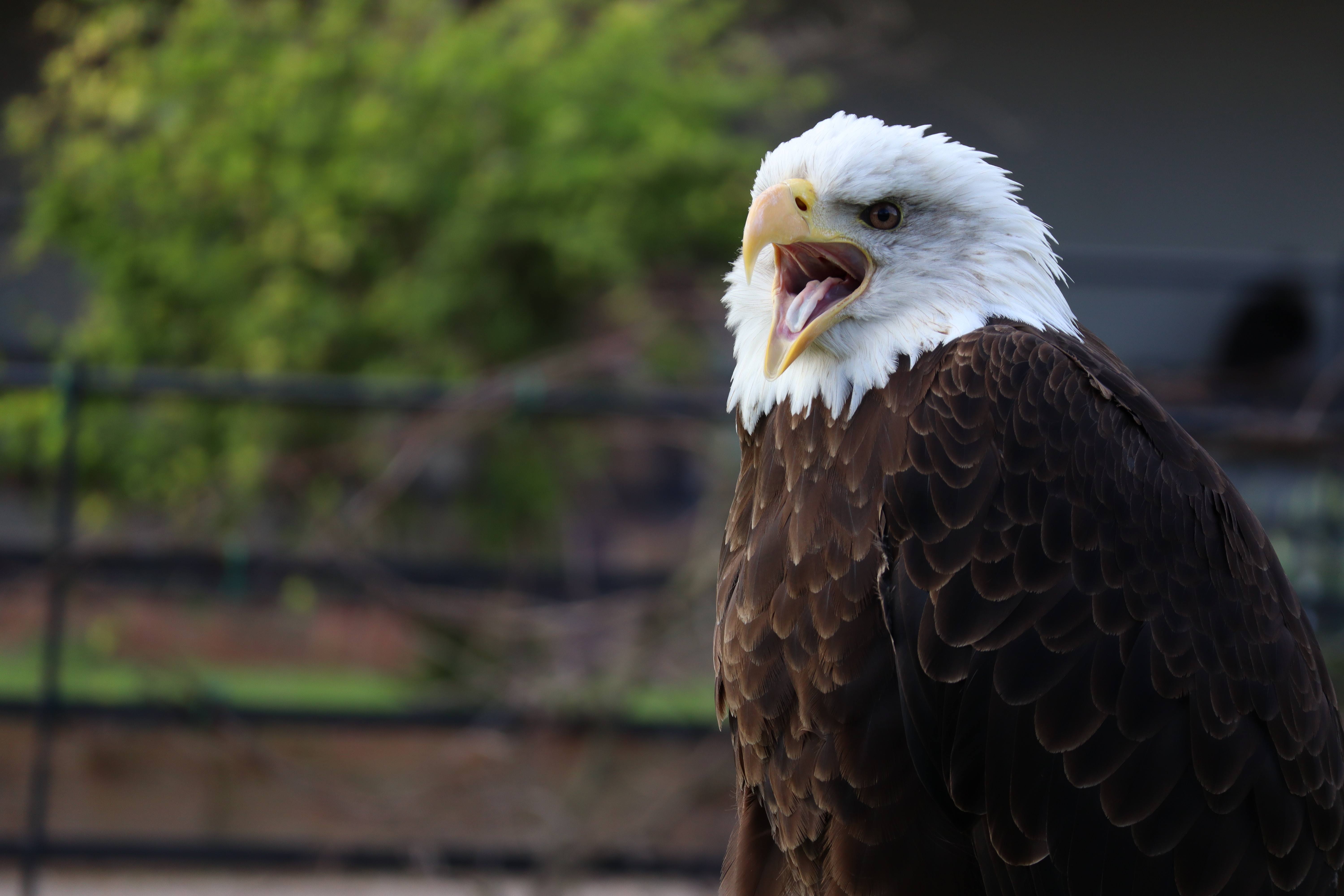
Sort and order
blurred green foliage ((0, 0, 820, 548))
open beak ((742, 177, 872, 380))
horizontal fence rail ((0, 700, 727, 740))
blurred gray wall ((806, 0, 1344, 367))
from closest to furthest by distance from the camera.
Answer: open beak ((742, 177, 872, 380)), horizontal fence rail ((0, 700, 727, 740)), blurred green foliage ((0, 0, 820, 548)), blurred gray wall ((806, 0, 1344, 367))

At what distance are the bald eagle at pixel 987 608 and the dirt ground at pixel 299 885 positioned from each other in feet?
9.22

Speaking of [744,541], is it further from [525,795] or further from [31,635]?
[31,635]

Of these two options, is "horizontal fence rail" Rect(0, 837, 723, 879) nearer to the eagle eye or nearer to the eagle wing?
the eagle wing

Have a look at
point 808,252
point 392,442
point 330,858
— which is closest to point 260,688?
point 392,442

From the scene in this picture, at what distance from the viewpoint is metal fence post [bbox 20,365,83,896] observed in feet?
14.7

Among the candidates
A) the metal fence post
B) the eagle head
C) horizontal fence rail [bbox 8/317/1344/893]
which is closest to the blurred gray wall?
horizontal fence rail [bbox 8/317/1344/893]

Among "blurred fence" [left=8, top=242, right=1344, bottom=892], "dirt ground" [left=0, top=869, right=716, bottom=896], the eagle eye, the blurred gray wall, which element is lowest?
"dirt ground" [left=0, top=869, right=716, bottom=896]

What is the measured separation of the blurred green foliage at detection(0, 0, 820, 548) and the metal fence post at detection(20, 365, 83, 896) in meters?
1.20

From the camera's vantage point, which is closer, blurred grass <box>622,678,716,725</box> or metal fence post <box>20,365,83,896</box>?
metal fence post <box>20,365,83,896</box>

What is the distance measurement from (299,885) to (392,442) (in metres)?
1.72

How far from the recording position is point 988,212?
206cm

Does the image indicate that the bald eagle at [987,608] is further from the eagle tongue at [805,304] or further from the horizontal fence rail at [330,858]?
the horizontal fence rail at [330,858]

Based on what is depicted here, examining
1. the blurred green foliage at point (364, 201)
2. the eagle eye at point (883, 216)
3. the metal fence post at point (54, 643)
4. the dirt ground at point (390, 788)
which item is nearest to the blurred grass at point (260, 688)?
the dirt ground at point (390, 788)

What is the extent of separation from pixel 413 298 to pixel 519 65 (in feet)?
3.80
